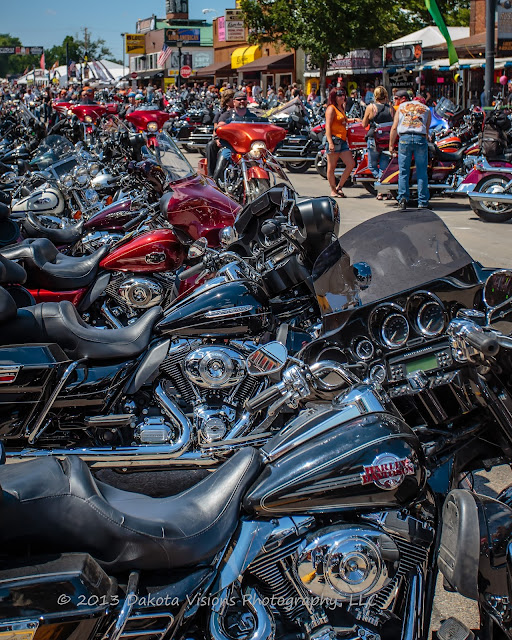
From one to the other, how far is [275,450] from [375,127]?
36.2 feet

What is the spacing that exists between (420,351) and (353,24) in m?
31.8

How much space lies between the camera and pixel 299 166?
1595 centimetres

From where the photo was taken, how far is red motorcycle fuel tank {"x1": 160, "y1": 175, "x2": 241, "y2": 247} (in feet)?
16.8

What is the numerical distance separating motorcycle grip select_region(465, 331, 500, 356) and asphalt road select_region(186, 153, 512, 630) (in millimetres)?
1346

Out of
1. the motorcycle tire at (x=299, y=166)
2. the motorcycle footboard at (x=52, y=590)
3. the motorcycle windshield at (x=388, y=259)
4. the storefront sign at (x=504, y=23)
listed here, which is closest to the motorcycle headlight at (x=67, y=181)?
the motorcycle windshield at (x=388, y=259)

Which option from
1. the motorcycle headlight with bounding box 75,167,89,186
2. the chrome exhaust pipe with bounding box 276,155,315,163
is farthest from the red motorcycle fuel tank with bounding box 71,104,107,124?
the motorcycle headlight with bounding box 75,167,89,186

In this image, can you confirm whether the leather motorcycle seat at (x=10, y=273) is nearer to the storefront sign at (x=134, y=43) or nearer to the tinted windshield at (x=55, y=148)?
the tinted windshield at (x=55, y=148)

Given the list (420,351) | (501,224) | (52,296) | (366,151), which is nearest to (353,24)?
(366,151)

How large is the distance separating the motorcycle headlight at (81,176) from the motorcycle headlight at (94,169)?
236 millimetres

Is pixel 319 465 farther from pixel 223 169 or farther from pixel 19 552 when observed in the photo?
pixel 223 169

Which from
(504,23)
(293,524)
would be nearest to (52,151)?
(293,524)

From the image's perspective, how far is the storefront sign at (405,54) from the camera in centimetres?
2548

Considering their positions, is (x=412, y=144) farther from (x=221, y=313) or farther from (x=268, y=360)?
(x=268, y=360)

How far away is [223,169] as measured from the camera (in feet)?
26.6
